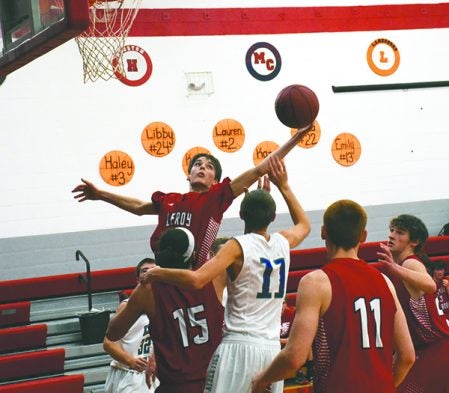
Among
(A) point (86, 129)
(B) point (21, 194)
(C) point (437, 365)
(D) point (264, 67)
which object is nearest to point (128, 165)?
(A) point (86, 129)

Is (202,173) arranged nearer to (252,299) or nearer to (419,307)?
(252,299)

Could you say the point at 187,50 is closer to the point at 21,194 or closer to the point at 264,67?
the point at 264,67

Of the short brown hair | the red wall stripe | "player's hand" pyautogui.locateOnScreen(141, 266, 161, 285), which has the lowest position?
"player's hand" pyautogui.locateOnScreen(141, 266, 161, 285)

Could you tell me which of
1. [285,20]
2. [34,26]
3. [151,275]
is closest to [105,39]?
[285,20]

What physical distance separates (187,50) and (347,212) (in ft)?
23.4

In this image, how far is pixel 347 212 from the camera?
12.4 ft

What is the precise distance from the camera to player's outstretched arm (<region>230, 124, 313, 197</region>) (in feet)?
16.6

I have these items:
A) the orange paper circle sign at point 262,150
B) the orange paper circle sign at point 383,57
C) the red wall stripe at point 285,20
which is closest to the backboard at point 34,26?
the red wall stripe at point 285,20

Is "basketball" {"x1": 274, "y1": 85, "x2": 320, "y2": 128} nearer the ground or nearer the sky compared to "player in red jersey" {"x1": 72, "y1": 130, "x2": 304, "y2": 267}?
nearer the sky

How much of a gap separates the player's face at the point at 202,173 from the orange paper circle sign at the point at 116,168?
452 cm

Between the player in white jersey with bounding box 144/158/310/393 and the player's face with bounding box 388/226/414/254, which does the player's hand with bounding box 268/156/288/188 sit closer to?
the player in white jersey with bounding box 144/158/310/393

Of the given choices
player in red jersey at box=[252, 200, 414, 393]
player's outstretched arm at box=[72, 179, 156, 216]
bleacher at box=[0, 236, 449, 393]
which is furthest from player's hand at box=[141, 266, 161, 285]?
bleacher at box=[0, 236, 449, 393]

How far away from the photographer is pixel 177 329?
15.4 feet

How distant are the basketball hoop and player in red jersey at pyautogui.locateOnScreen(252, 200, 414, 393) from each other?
5.90 m
